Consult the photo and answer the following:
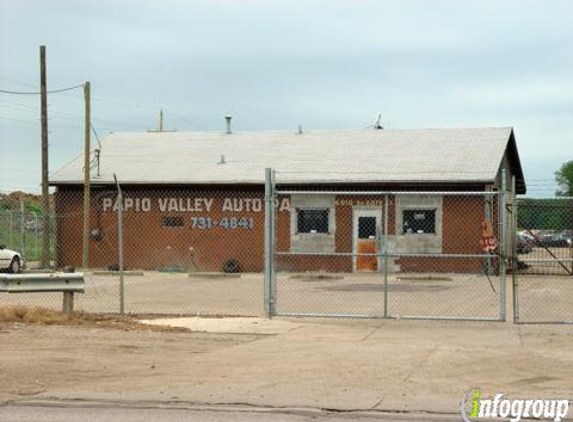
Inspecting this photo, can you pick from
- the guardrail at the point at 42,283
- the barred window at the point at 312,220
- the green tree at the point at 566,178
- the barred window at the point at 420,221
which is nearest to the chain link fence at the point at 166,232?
the barred window at the point at 312,220

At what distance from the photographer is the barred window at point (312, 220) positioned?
33.7 m

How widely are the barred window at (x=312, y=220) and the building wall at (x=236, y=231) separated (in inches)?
8.1

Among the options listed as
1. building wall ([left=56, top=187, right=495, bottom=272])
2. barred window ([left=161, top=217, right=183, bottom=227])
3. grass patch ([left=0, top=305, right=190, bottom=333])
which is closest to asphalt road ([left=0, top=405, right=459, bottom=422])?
grass patch ([left=0, top=305, right=190, bottom=333])

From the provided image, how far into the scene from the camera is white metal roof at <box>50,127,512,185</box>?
3356 centimetres

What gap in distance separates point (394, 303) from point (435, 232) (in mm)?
12404

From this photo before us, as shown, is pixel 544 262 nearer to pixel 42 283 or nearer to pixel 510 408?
pixel 510 408

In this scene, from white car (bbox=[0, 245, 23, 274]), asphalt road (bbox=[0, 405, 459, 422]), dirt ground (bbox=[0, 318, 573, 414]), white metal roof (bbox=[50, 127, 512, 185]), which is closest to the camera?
asphalt road (bbox=[0, 405, 459, 422])

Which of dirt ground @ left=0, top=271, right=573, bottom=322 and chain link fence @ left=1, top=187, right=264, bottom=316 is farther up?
chain link fence @ left=1, top=187, right=264, bottom=316

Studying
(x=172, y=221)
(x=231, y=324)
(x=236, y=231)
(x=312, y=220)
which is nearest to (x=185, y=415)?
(x=231, y=324)

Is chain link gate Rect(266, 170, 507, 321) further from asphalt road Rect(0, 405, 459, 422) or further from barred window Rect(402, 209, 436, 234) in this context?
asphalt road Rect(0, 405, 459, 422)

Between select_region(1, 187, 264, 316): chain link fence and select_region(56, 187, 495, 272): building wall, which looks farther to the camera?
select_region(1, 187, 264, 316): chain link fence

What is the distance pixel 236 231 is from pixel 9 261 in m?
8.42

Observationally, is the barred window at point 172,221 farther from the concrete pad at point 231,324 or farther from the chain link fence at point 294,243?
the concrete pad at point 231,324

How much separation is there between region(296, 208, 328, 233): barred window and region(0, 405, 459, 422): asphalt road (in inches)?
990
